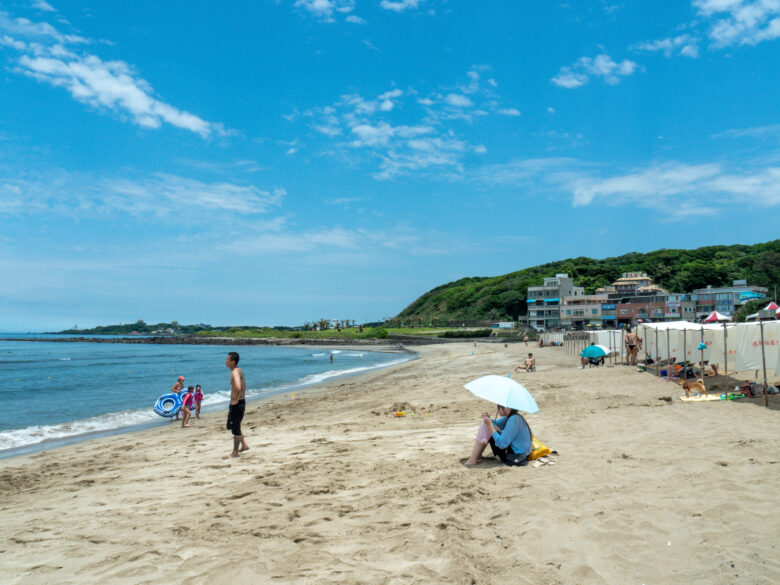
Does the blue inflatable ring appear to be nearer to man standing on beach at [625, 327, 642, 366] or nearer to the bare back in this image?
the bare back

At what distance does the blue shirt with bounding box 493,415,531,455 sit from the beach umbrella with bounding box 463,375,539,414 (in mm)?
296

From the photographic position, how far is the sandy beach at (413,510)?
12.9 ft

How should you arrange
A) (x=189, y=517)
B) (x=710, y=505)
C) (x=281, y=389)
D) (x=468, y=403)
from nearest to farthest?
1. (x=710, y=505)
2. (x=189, y=517)
3. (x=468, y=403)
4. (x=281, y=389)

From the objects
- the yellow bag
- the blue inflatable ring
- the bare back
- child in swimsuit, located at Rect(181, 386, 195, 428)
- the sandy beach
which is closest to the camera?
the sandy beach

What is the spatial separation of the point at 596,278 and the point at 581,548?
135 meters

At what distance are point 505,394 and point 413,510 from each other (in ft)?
7.36

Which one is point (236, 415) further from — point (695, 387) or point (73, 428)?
point (695, 387)

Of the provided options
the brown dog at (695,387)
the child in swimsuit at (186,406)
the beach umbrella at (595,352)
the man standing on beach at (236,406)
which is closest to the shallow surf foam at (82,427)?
the child in swimsuit at (186,406)

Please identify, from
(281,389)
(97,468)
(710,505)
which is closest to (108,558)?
(97,468)

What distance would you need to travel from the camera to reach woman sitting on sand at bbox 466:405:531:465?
22.3 ft

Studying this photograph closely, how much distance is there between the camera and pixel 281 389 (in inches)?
Answer: 972

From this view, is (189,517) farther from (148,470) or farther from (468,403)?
(468,403)

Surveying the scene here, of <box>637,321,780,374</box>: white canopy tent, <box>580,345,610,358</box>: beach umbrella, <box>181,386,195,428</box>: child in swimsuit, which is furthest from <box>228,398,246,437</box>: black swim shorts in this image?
<box>580,345,610,358</box>: beach umbrella

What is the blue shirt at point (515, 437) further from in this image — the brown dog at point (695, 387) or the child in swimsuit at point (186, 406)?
the child in swimsuit at point (186, 406)
